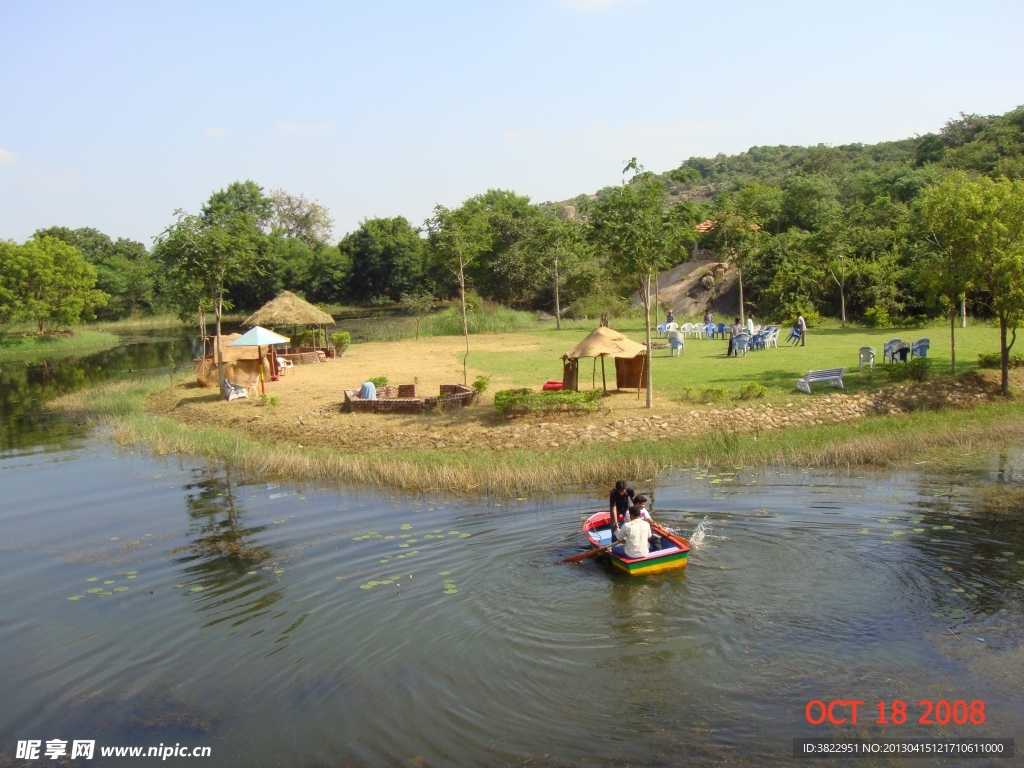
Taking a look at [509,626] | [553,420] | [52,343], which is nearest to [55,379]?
[52,343]

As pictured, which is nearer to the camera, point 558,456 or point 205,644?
point 205,644

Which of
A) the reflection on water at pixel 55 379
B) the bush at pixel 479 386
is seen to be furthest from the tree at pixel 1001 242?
the reflection on water at pixel 55 379

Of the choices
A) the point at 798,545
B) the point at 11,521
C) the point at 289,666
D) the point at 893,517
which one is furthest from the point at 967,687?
the point at 11,521

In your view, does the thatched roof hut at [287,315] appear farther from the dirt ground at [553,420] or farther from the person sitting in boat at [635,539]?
the person sitting in boat at [635,539]

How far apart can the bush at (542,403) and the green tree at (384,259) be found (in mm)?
55063

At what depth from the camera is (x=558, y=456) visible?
650 inches

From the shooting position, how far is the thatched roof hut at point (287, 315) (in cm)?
3422

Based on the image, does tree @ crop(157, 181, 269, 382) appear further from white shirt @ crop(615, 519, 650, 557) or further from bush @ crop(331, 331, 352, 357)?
white shirt @ crop(615, 519, 650, 557)

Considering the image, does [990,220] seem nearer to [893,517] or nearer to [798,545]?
[893,517]

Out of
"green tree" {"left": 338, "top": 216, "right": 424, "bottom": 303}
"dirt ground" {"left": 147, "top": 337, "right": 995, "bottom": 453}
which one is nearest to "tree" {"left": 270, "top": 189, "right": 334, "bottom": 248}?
"green tree" {"left": 338, "top": 216, "right": 424, "bottom": 303}

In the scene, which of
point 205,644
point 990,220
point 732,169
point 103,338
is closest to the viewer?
point 205,644

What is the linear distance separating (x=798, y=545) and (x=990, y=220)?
43.0 ft

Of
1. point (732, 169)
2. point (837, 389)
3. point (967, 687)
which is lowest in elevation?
point (967, 687)

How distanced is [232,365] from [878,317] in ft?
82.6
